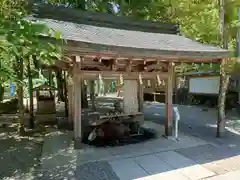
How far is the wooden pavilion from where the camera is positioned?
5.04 metres

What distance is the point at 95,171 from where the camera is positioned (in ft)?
15.4

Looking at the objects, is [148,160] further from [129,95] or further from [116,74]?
[129,95]

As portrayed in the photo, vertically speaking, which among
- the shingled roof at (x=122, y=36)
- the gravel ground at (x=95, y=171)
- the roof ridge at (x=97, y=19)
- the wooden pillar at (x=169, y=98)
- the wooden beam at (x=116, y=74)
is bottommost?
the gravel ground at (x=95, y=171)

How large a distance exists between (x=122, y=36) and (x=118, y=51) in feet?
6.24

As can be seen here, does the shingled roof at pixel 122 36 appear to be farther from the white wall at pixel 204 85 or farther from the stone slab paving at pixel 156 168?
the white wall at pixel 204 85

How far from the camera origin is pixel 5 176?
4641 millimetres

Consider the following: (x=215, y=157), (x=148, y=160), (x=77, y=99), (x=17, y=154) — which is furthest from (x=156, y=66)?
(x=17, y=154)

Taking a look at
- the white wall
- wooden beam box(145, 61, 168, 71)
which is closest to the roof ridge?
wooden beam box(145, 61, 168, 71)

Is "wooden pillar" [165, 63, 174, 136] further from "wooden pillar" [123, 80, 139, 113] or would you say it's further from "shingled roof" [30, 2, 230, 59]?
"wooden pillar" [123, 80, 139, 113]

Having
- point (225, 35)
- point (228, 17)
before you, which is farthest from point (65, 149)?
point (228, 17)

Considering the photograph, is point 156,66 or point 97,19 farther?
point 97,19

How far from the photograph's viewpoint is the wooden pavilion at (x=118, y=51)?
5039 mm

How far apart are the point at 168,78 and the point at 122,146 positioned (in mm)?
2612

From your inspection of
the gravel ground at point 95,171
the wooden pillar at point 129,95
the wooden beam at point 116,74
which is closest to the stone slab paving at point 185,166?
the gravel ground at point 95,171
